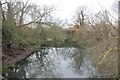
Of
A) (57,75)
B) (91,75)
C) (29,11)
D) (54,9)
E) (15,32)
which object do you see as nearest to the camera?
(91,75)

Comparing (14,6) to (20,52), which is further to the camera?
(20,52)

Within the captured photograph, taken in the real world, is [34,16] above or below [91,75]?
above

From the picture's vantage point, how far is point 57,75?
1005 centimetres

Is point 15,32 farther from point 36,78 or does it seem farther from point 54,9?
point 54,9

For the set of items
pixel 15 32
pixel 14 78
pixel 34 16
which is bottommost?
pixel 14 78

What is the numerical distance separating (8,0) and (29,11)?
353 cm

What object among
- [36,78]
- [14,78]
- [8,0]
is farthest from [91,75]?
[8,0]

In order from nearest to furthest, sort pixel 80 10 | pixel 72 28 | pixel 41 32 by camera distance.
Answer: pixel 41 32 < pixel 72 28 < pixel 80 10

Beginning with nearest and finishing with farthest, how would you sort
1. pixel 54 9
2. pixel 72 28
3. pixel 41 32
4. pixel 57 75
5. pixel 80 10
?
pixel 57 75 → pixel 54 9 → pixel 41 32 → pixel 72 28 → pixel 80 10

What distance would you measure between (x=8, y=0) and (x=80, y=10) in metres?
13.0

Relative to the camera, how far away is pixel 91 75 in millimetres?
9359

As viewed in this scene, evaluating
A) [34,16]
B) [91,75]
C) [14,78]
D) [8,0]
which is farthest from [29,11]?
[91,75]

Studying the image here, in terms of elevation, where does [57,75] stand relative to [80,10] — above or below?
below

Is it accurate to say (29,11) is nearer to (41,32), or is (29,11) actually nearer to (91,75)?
(41,32)
